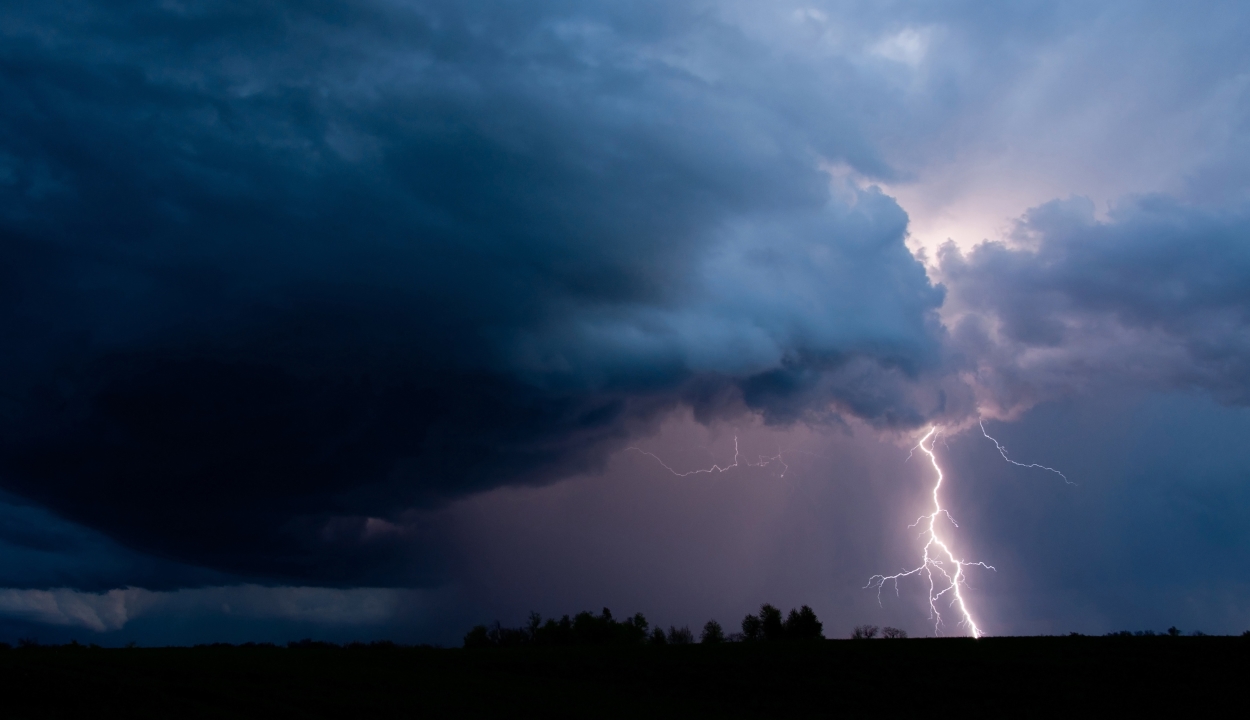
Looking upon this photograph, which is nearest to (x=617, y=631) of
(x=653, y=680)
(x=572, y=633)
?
(x=572, y=633)

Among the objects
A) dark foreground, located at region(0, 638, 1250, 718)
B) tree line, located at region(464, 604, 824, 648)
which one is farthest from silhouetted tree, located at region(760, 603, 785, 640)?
dark foreground, located at region(0, 638, 1250, 718)

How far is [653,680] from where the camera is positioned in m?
41.8

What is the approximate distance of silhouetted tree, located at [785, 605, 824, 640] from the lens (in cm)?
9381

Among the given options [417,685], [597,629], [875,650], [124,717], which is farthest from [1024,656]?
[597,629]

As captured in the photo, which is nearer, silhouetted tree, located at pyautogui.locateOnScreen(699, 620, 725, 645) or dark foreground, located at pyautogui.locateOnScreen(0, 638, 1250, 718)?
dark foreground, located at pyautogui.locateOnScreen(0, 638, 1250, 718)

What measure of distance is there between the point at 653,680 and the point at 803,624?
5907 centimetres

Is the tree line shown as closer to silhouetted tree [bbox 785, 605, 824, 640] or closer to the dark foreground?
silhouetted tree [bbox 785, 605, 824, 640]

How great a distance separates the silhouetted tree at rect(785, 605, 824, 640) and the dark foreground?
45476mm

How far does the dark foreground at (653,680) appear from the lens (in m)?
29.1

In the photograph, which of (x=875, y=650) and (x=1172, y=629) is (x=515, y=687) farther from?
(x=1172, y=629)

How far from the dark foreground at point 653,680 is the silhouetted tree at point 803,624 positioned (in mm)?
45476

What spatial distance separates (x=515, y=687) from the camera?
127ft

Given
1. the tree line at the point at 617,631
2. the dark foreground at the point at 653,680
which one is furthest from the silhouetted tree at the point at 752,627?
the dark foreground at the point at 653,680

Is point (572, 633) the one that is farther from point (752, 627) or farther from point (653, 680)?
point (653, 680)
